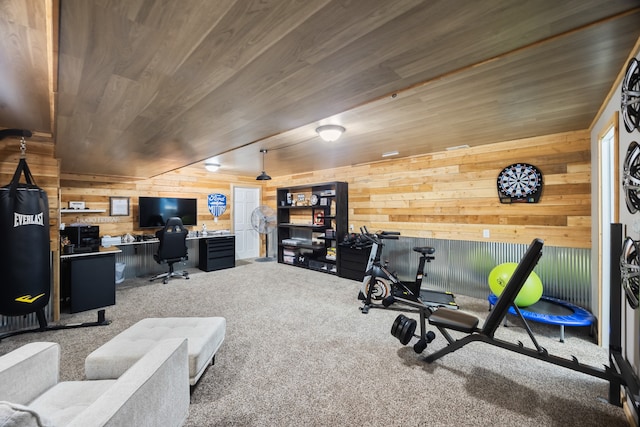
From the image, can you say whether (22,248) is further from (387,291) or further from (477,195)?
(477,195)

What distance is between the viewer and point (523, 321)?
212 centimetres

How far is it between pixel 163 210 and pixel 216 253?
1.45m

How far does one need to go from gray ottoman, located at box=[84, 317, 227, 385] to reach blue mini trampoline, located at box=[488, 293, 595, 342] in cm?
315

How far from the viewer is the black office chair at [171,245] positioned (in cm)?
491

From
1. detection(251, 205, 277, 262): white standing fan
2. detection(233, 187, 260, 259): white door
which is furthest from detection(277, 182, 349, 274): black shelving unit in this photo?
detection(233, 187, 260, 259): white door

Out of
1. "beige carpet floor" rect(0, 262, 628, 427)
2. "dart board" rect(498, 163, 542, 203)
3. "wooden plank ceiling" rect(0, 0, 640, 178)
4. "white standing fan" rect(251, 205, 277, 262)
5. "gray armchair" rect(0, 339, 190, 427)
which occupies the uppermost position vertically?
"wooden plank ceiling" rect(0, 0, 640, 178)

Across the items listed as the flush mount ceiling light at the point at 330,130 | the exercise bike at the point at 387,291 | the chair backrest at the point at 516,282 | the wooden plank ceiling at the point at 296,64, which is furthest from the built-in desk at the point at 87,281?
the chair backrest at the point at 516,282

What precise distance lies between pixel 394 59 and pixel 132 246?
19.5 ft

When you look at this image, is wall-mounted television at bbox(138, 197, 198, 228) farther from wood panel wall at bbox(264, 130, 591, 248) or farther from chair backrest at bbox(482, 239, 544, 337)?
chair backrest at bbox(482, 239, 544, 337)

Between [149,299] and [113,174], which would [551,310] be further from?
[113,174]

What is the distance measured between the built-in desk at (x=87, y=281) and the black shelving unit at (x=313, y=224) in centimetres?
355

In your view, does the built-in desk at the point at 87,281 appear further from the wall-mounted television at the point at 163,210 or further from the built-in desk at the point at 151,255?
the wall-mounted television at the point at 163,210

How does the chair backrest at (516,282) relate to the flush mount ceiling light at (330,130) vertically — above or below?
below

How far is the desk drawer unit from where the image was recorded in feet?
19.1
